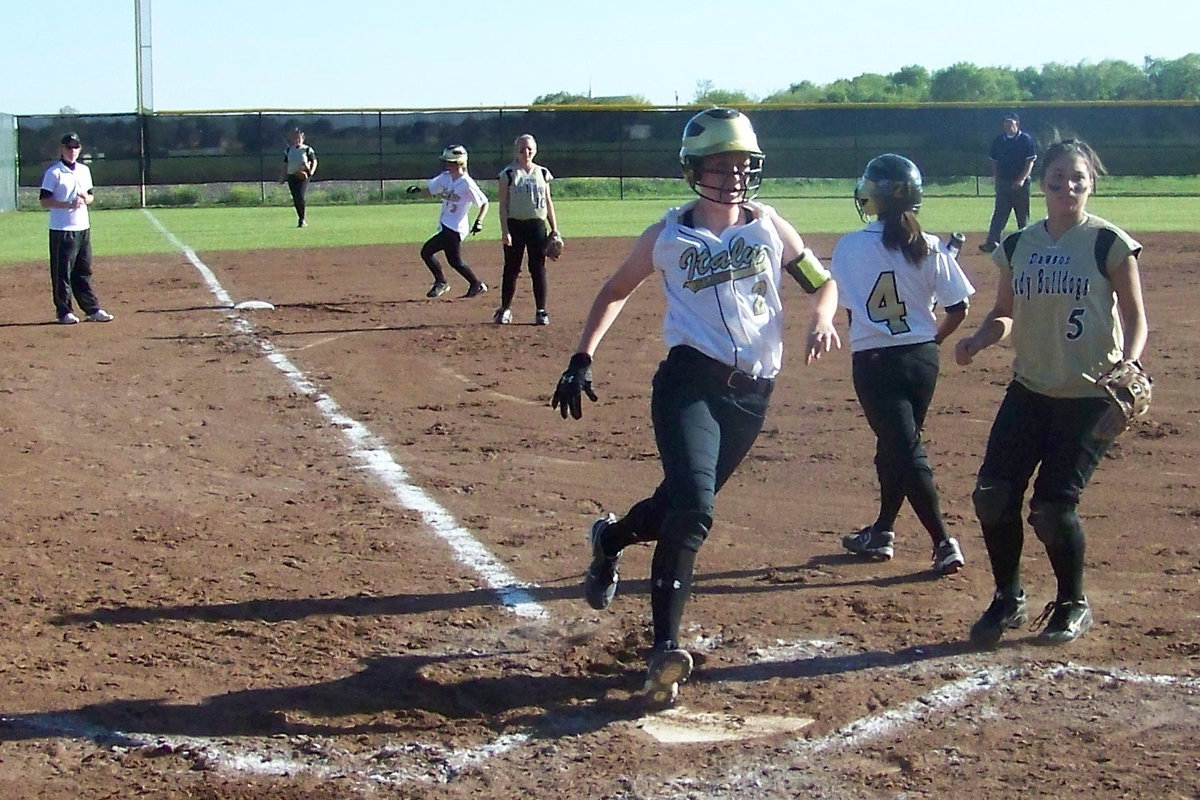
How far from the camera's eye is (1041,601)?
236 inches

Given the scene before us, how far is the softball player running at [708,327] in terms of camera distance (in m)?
4.97

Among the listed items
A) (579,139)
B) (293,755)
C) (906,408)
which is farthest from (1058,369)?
(579,139)

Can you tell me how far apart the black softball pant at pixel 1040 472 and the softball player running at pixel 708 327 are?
0.78 metres

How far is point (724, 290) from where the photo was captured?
202 inches

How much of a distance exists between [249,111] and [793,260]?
37974 millimetres

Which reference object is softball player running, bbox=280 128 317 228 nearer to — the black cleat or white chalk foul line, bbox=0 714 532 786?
the black cleat

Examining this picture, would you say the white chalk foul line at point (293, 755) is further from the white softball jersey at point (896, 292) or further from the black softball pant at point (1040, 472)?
the white softball jersey at point (896, 292)

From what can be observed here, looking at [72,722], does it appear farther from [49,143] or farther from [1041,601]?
[49,143]

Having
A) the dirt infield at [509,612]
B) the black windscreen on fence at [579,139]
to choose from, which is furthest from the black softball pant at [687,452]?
the black windscreen on fence at [579,139]

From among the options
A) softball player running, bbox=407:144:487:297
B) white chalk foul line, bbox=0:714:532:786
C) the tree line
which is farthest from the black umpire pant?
the tree line

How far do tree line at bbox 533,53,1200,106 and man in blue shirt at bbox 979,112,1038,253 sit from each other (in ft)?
191

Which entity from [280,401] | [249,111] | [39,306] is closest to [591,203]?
[249,111]

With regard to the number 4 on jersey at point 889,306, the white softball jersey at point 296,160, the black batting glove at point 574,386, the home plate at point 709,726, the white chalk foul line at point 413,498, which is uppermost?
the white softball jersey at point 296,160

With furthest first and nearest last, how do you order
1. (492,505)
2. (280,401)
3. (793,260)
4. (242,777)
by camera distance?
(280,401), (492,505), (793,260), (242,777)
